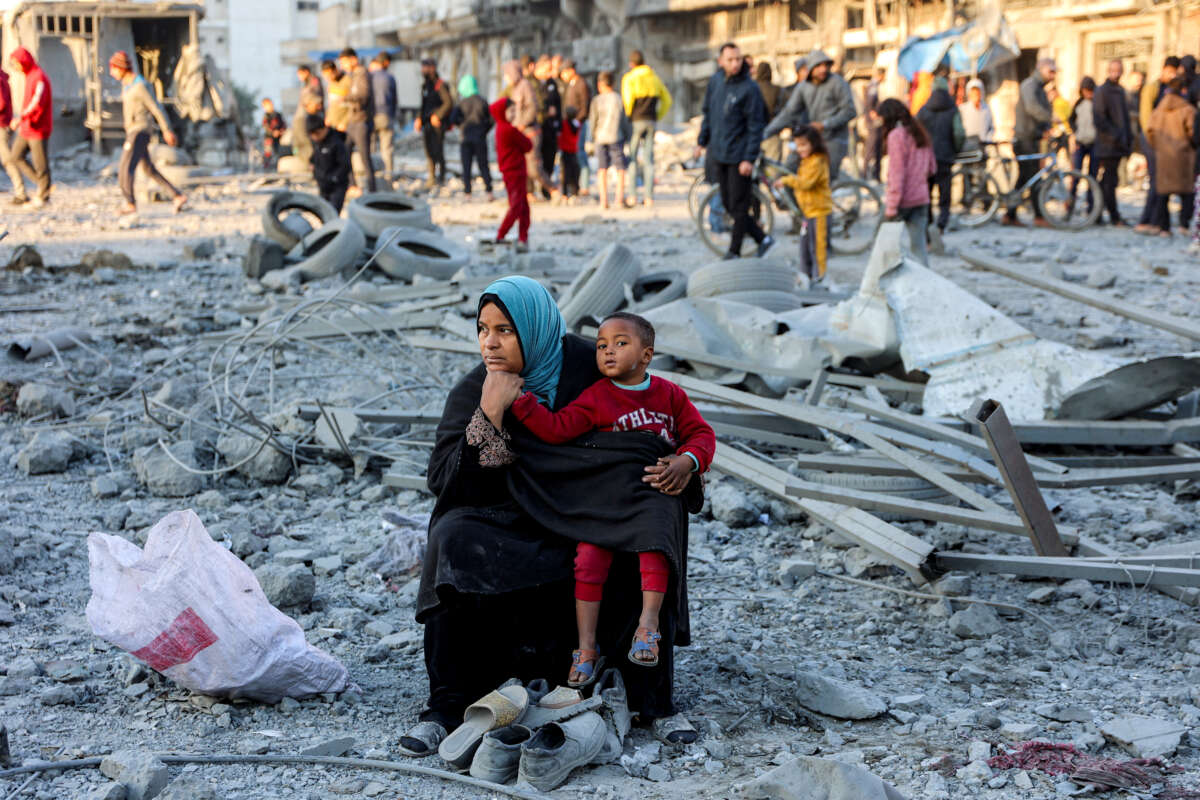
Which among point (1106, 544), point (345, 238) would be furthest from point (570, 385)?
point (345, 238)

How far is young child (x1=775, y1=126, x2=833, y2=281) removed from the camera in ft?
30.0

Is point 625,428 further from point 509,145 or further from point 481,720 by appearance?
point 509,145

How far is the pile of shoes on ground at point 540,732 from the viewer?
272cm

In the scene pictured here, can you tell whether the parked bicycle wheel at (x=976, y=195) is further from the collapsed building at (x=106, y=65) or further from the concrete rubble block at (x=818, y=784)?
the collapsed building at (x=106, y=65)

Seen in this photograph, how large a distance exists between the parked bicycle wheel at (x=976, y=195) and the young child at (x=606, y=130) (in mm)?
4266

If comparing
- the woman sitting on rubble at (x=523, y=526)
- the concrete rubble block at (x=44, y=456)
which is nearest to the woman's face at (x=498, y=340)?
the woman sitting on rubble at (x=523, y=526)

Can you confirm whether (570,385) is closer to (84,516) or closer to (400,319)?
(84,516)

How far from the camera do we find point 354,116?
51.6 ft

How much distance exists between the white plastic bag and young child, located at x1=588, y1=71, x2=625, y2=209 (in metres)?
12.8

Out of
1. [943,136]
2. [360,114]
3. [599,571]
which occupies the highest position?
[360,114]

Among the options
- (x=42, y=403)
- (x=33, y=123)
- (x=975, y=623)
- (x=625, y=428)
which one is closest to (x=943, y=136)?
(x=42, y=403)

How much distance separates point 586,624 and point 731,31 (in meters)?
34.0

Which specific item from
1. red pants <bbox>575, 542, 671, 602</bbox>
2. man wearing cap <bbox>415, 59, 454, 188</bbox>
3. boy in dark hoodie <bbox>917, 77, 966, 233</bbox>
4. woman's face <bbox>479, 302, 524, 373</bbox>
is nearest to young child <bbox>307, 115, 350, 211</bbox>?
man wearing cap <bbox>415, 59, 454, 188</bbox>

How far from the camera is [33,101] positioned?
14312mm
